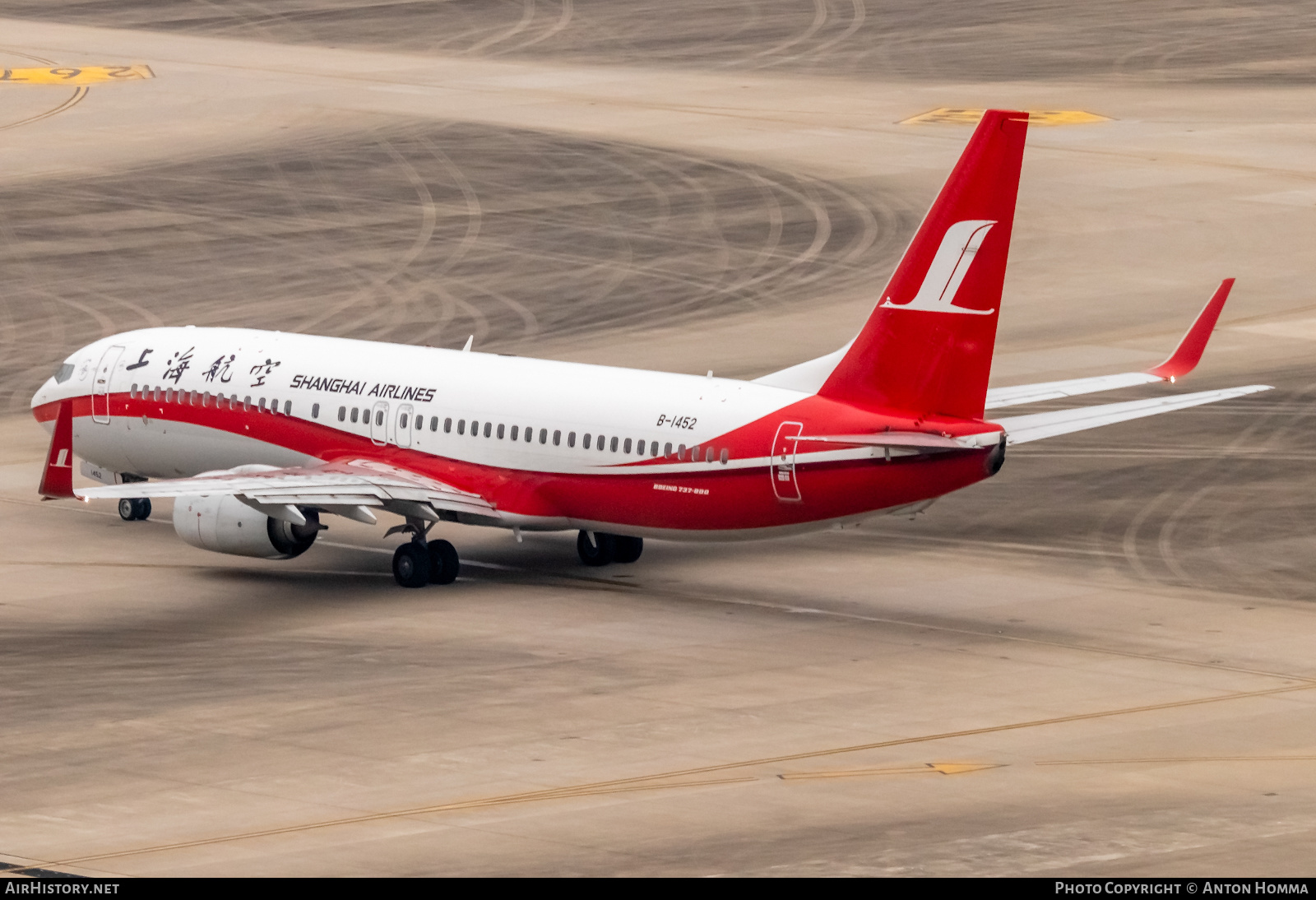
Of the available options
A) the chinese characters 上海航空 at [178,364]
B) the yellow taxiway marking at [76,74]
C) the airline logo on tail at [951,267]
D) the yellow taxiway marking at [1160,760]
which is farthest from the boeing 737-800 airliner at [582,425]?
the yellow taxiway marking at [76,74]

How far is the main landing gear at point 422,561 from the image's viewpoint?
159 ft

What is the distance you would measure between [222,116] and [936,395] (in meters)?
67.2

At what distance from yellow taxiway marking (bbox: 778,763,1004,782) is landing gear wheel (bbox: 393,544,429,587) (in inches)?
582

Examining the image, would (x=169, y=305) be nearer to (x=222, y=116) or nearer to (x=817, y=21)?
(x=222, y=116)

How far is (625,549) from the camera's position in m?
50.3

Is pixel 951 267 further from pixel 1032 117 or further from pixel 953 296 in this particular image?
pixel 1032 117

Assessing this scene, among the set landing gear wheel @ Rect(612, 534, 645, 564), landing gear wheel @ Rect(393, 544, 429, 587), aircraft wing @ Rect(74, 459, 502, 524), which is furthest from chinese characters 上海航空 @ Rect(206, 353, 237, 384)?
landing gear wheel @ Rect(612, 534, 645, 564)

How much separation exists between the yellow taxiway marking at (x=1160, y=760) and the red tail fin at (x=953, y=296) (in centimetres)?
899

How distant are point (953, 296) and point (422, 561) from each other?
12.3 metres

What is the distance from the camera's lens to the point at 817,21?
128m

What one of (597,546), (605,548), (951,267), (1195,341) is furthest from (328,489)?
(1195,341)

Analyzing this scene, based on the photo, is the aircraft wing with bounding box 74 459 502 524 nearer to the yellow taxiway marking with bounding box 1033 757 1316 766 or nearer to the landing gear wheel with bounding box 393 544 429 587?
the landing gear wheel with bounding box 393 544 429 587

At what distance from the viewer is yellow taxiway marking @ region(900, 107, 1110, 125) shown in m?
103
